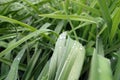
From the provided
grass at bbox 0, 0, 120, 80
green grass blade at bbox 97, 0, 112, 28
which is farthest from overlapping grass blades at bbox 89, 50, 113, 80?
green grass blade at bbox 97, 0, 112, 28

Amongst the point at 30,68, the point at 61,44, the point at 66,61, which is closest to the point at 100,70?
the point at 66,61

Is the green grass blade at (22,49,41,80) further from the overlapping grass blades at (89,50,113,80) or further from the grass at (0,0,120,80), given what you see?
the overlapping grass blades at (89,50,113,80)

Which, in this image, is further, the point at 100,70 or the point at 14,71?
the point at 14,71

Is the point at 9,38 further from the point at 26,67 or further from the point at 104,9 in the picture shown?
the point at 104,9

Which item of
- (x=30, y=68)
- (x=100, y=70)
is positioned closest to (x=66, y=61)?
(x=100, y=70)

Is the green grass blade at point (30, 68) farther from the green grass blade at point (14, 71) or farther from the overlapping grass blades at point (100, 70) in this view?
the overlapping grass blades at point (100, 70)

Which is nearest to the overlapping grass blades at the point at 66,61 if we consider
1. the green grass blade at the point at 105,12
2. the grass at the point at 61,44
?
the grass at the point at 61,44

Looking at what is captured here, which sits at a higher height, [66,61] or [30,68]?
[66,61]

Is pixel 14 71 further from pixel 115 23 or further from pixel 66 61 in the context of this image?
pixel 115 23
